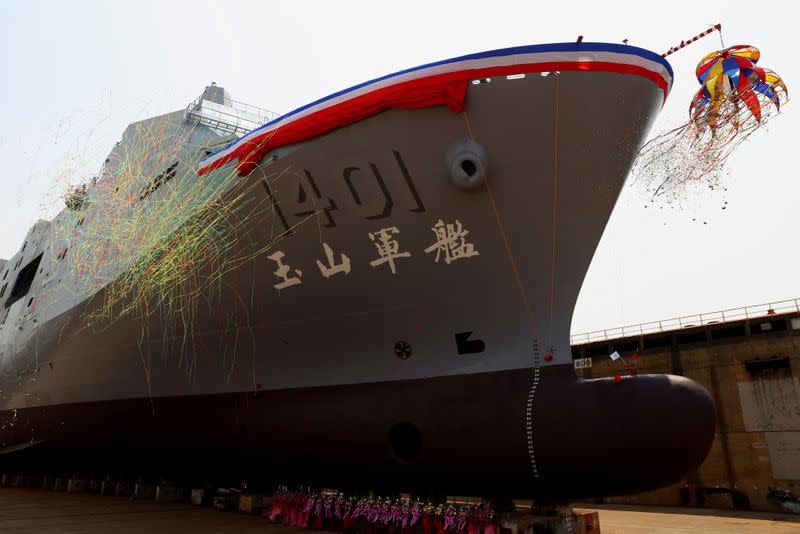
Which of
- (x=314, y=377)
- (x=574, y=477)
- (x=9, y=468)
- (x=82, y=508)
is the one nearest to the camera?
(x=574, y=477)

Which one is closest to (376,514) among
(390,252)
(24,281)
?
(390,252)

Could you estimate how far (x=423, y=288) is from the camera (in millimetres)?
6680

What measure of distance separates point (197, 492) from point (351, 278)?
19.3 feet

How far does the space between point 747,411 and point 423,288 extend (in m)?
12.4

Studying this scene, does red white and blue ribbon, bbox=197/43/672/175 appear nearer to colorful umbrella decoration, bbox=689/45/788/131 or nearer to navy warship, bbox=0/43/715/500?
navy warship, bbox=0/43/715/500

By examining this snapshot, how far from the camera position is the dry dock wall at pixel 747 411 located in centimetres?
1369

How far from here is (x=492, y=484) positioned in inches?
240

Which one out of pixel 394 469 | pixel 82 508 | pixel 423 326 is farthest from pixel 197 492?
pixel 423 326

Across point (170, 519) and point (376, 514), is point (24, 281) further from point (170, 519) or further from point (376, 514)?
point (376, 514)

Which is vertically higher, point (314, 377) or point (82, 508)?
point (314, 377)

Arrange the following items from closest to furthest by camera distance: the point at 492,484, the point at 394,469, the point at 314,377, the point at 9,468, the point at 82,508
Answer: the point at 492,484, the point at 394,469, the point at 314,377, the point at 82,508, the point at 9,468

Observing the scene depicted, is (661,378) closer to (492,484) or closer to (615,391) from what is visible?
(615,391)

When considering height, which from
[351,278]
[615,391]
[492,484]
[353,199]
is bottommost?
[492,484]

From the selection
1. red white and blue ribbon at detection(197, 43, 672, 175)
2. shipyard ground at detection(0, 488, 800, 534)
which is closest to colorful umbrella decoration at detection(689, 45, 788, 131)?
red white and blue ribbon at detection(197, 43, 672, 175)
